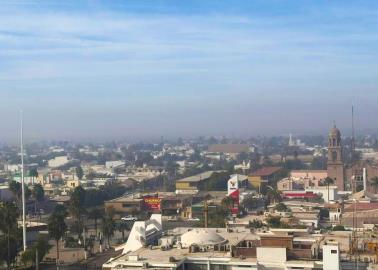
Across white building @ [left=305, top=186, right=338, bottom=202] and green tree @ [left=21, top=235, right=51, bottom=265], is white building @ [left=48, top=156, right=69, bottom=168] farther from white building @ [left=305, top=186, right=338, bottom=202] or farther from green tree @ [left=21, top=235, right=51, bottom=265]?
green tree @ [left=21, top=235, right=51, bottom=265]

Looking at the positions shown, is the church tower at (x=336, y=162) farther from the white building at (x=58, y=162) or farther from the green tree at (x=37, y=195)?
the white building at (x=58, y=162)

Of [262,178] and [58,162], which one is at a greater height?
[262,178]

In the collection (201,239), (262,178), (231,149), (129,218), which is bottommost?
(129,218)

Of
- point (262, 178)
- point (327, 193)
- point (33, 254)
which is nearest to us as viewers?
point (33, 254)

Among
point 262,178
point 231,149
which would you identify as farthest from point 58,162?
point 262,178

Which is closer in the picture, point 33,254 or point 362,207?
point 33,254

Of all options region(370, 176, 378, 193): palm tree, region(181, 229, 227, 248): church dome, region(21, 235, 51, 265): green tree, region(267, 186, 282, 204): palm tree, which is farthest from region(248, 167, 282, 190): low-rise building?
region(181, 229, 227, 248): church dome

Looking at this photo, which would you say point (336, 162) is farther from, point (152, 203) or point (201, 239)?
point (201, 239)
